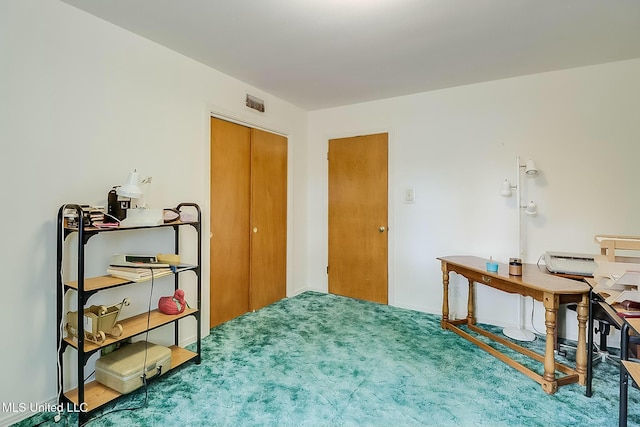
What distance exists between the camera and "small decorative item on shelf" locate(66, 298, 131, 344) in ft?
5.83

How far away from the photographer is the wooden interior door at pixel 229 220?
301 cm

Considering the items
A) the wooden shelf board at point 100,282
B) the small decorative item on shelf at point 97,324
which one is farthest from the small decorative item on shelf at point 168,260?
the small decorative item on shelf at point 97,324

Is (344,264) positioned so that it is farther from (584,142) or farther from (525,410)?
(584,142)

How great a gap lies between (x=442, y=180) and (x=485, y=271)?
119cm

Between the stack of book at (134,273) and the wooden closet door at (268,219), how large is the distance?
156 cm

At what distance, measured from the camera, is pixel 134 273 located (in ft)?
6.19

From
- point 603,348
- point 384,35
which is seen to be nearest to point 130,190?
point 384,35

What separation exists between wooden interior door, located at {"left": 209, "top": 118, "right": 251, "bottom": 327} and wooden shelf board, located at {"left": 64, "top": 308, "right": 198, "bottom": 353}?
788 mm

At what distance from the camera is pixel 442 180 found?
133 inches

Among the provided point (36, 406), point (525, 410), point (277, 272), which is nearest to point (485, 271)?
point (525, 410)

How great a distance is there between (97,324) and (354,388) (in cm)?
161

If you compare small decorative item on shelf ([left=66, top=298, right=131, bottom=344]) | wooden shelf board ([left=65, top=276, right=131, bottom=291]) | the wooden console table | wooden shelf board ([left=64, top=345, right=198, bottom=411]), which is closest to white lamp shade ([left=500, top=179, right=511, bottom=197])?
the wooden console table

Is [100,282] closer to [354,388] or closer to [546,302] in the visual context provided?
[354,388]

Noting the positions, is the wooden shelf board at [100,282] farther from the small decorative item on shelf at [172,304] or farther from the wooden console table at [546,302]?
the wooden console table at [546,302]
